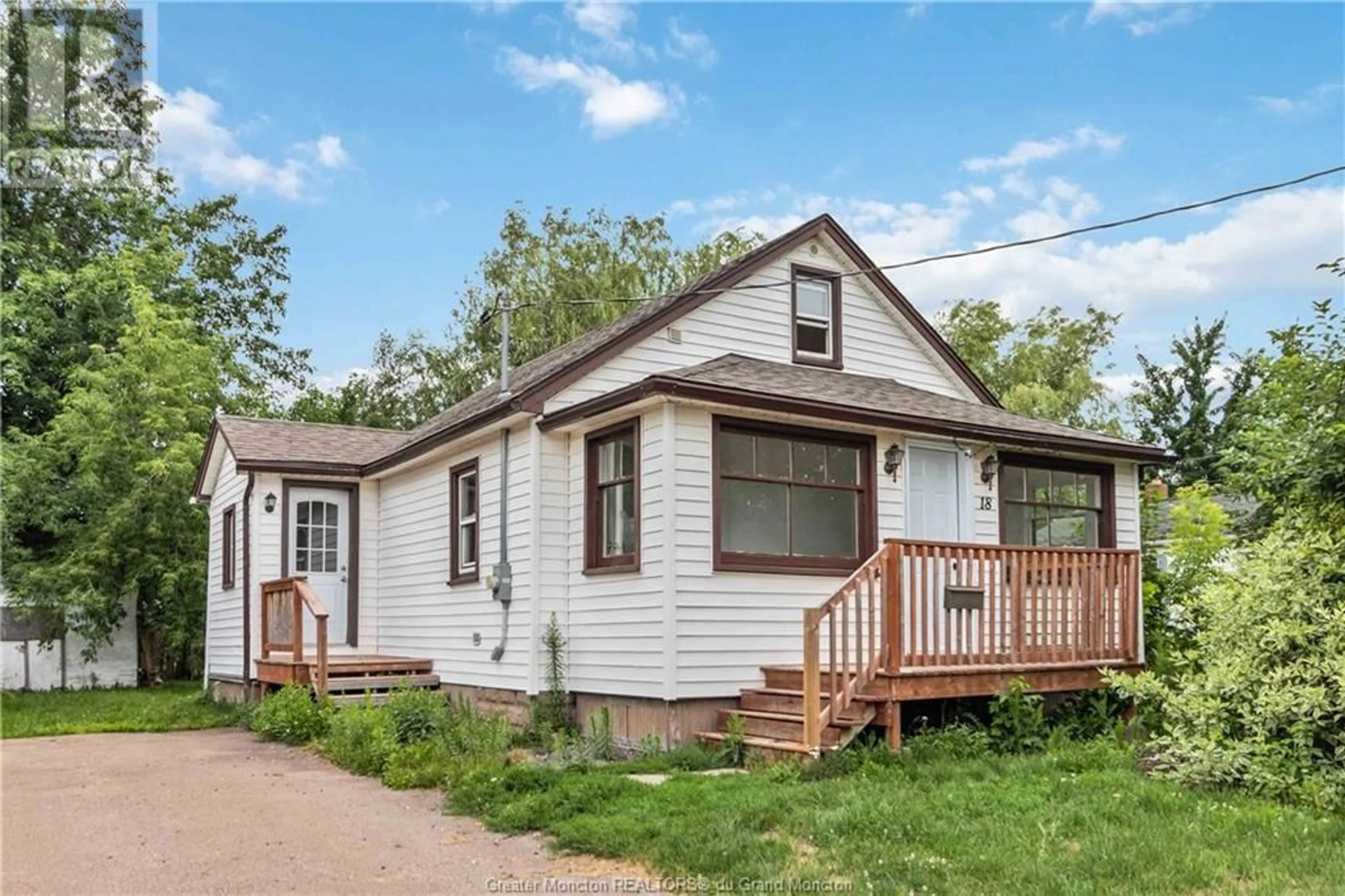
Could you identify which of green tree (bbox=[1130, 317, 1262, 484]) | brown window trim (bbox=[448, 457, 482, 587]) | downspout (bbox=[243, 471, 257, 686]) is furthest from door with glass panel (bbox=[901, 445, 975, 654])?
green tree (bbox=[1130, 317, 1262, 484])

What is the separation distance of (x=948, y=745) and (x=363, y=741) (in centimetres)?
491

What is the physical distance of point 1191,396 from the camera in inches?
1174

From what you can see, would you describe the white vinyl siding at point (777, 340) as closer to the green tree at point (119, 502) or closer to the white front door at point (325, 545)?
the white front door at point (325, 545)

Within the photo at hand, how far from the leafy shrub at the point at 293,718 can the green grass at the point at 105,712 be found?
1.61 meters

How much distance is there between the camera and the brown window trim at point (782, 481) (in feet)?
30.7

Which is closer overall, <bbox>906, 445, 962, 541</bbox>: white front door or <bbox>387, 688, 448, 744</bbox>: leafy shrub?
<bbox>387, 688, 448, 744</bbox>: leafy shrub

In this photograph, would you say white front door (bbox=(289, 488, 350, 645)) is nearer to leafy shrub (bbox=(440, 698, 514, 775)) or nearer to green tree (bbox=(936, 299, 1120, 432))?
leafy shrub (bbox=(440, 698, 514, 775))

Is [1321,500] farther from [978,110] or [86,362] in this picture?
[86,362]

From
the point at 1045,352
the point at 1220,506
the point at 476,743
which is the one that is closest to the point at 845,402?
the point at 476,743

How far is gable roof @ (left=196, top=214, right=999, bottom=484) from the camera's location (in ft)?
35.7

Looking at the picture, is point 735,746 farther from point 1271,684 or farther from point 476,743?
point 1271,684

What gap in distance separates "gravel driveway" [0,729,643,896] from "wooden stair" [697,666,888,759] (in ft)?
7.82

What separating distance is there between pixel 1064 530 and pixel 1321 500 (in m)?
3.81

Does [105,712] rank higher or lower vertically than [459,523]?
lower
